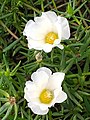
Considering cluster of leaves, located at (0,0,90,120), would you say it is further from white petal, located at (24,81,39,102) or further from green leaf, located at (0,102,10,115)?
white petal, located at (24,81,39,102)

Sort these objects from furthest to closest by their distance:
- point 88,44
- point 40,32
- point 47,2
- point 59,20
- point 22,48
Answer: point 47,2 → point 22,48 → point 88,44 → point 40,32 → point 59,20

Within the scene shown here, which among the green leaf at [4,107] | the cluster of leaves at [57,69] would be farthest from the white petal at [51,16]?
the green leaf at [4,107]

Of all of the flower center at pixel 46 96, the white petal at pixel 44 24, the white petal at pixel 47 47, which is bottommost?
the flower center at pixel 46 96

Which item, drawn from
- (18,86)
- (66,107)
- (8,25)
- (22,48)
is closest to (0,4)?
(8,25)

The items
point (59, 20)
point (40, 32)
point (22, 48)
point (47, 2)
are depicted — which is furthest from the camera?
point (47, 2)

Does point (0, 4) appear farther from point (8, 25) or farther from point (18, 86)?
point (18, 86)

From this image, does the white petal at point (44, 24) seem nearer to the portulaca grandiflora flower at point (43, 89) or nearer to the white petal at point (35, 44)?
the white petal at point (35, 44)

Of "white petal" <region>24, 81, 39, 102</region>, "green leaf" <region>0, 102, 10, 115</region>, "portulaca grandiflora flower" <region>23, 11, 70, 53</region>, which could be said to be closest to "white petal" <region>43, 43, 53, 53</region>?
"portulaca grandiflora flower" <region>23, 11, 70, 53</region>
